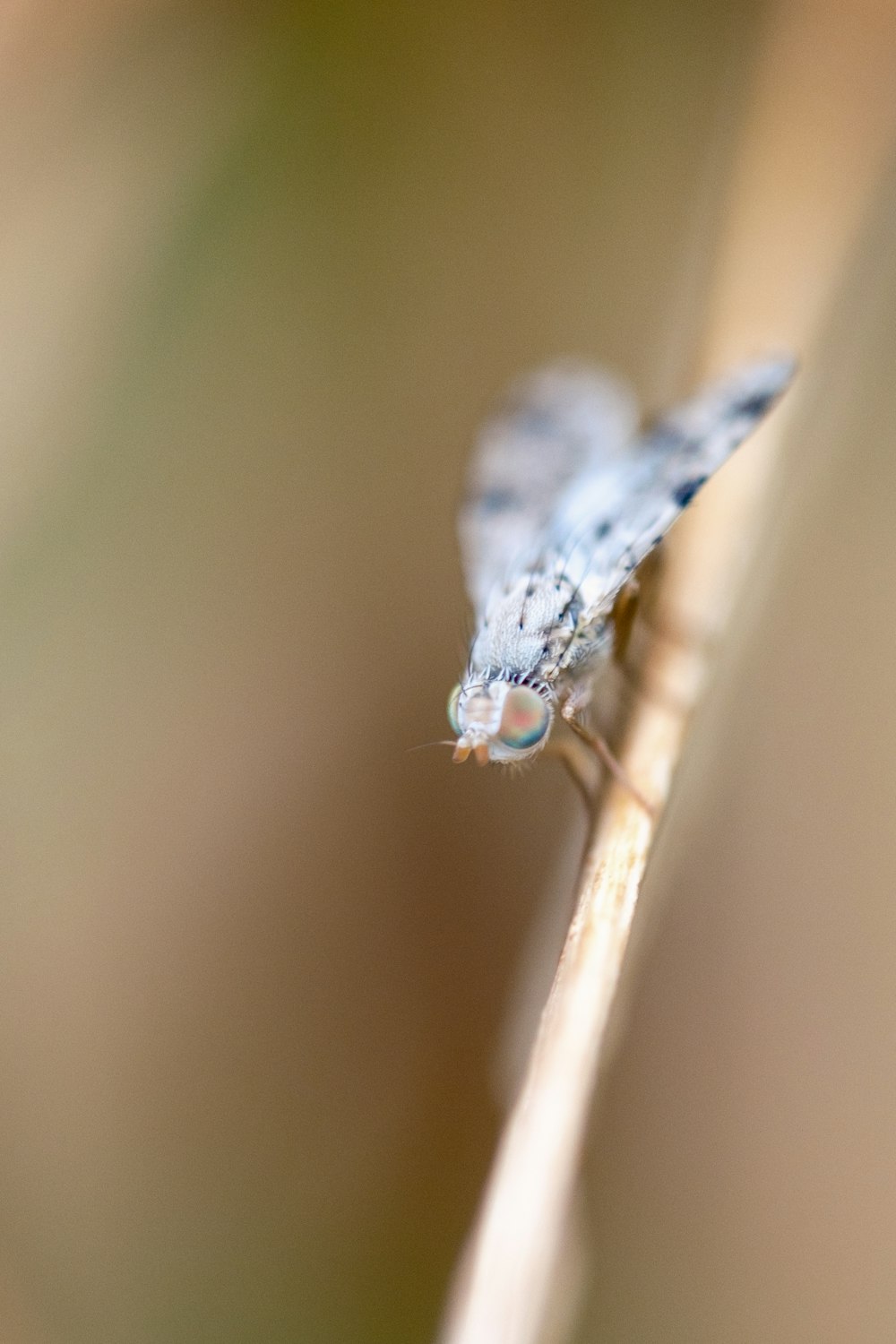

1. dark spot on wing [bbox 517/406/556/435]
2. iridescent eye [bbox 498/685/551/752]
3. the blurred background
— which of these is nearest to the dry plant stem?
the blurred background

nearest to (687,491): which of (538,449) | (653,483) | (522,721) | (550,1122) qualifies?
(653,483)

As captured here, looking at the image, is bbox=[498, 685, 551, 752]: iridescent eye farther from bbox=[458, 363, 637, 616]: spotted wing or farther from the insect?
bbox=[458, 363, 637, 616]: spotted wing

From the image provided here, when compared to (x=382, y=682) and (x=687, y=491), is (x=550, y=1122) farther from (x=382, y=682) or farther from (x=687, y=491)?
(x=382, y=682)

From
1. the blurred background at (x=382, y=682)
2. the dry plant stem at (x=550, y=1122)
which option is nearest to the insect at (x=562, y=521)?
the blurred background at (x=382, y=682)

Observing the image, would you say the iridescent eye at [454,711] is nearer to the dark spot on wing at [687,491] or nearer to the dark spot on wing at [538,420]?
the dark spot on wing at [687,491]

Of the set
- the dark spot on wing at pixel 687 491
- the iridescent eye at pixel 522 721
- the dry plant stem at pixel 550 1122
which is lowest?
the dry plant stem at pixel 550 1122

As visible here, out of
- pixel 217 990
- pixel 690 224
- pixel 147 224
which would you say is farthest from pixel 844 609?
pixel 147 224

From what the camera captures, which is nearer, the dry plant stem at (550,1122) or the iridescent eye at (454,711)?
the dry plant stem at (550,1122)

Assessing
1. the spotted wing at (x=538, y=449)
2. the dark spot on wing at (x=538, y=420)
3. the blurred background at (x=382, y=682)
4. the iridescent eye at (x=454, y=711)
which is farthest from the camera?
the dark spot on wing at (x=538, y=420)

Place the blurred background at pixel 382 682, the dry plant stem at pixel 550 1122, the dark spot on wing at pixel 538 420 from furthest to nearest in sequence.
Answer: the dark spot on wing at pixel 538 420
the blurred background at pixel 382 682
the dry plant stem at pixel 550 1122
